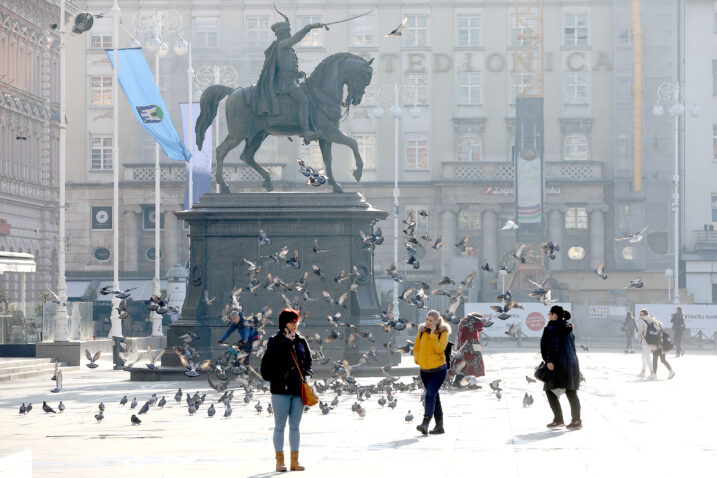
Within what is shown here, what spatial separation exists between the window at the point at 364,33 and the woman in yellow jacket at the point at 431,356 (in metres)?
75.1

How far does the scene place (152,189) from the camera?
88688mm

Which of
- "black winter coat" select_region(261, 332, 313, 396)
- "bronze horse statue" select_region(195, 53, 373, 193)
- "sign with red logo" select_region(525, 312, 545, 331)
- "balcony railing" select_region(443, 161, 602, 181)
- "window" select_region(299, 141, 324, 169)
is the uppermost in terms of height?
"window" select_region(299, 141, 324, 169)

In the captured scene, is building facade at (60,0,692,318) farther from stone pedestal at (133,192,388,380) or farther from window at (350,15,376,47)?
stone pedestal at (133,192,388,380)

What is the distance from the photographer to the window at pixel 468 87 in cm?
9125

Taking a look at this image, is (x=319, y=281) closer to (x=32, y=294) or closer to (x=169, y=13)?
(x=32, y=294)

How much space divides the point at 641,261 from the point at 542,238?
6.65 meters

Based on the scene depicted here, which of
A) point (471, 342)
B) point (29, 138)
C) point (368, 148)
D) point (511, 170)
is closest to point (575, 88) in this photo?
point (511, 170)

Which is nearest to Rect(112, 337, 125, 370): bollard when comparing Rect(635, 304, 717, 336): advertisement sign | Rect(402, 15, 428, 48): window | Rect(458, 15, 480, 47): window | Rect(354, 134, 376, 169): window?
Rect(635, 304, 717, 336): advertisement sign

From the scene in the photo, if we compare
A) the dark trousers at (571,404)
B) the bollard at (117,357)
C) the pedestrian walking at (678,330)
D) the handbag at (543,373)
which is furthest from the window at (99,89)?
the dark trousers at (571,404)

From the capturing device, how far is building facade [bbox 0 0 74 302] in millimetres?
62656

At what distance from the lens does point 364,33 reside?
91938 mm

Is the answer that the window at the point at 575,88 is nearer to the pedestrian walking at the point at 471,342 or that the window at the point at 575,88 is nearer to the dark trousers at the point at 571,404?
the pedestrian walking at the point at 471,342

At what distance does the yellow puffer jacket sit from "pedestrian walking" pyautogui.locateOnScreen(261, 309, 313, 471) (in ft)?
12.6

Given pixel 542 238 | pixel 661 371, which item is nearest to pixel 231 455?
pixel 661 371
